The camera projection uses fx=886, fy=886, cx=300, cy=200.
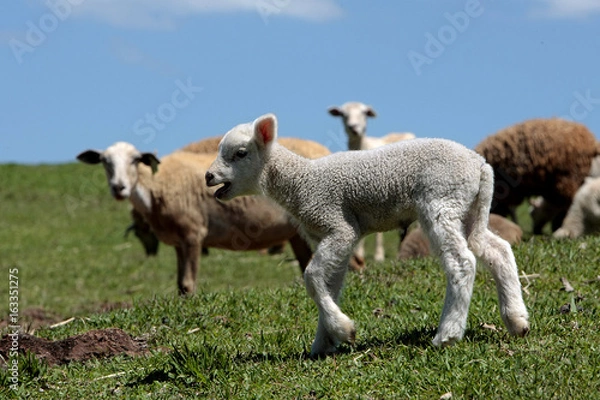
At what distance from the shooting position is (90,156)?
1237 cm

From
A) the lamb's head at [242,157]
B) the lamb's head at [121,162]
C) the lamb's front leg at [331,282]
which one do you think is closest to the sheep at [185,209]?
the lamb's head at [121,162]

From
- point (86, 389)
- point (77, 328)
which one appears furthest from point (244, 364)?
point (77, 328)

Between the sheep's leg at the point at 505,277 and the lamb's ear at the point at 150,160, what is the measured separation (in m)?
7.10

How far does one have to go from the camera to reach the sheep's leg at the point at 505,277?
561cm

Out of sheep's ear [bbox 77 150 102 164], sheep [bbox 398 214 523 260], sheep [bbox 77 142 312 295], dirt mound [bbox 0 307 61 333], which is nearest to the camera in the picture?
dirt mound [bbox 0 307 61 333]

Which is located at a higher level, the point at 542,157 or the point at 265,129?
the point at 265,129

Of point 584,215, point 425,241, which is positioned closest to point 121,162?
point 425,241

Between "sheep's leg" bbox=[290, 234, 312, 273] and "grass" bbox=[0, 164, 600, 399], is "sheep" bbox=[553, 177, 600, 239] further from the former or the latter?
"grass" bbox=[0, 164, 600, 399]

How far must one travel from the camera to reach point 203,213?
12.4 meters

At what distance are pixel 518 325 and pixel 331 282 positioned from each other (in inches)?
47.7

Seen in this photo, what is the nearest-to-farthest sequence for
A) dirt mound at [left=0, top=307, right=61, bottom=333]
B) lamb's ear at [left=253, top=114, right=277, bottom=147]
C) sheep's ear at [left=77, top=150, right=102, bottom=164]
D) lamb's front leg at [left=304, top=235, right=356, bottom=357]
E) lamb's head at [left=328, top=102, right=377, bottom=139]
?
1. lamb's front leg at [left=304, top=235, right=356, bottom=357]
2. lamb's ear at [left=253, top=114, right=277, bottom=147]
3. dirt mound at [left=0, top=307, right=61, bottom=333]
4. sheep's ear at [left=77, top=150, right=102, bottom=164]
5. lamb's head at [left=328, top=102, right=377, bottom=139]

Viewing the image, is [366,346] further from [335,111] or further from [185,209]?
[335,111]

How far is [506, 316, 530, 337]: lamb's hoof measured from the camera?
5594mm

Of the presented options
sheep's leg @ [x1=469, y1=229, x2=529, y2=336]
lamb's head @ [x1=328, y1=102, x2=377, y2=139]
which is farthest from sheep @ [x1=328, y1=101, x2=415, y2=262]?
sheep's leg @ [x1=469, y1=229, x2=529, y2=336]
